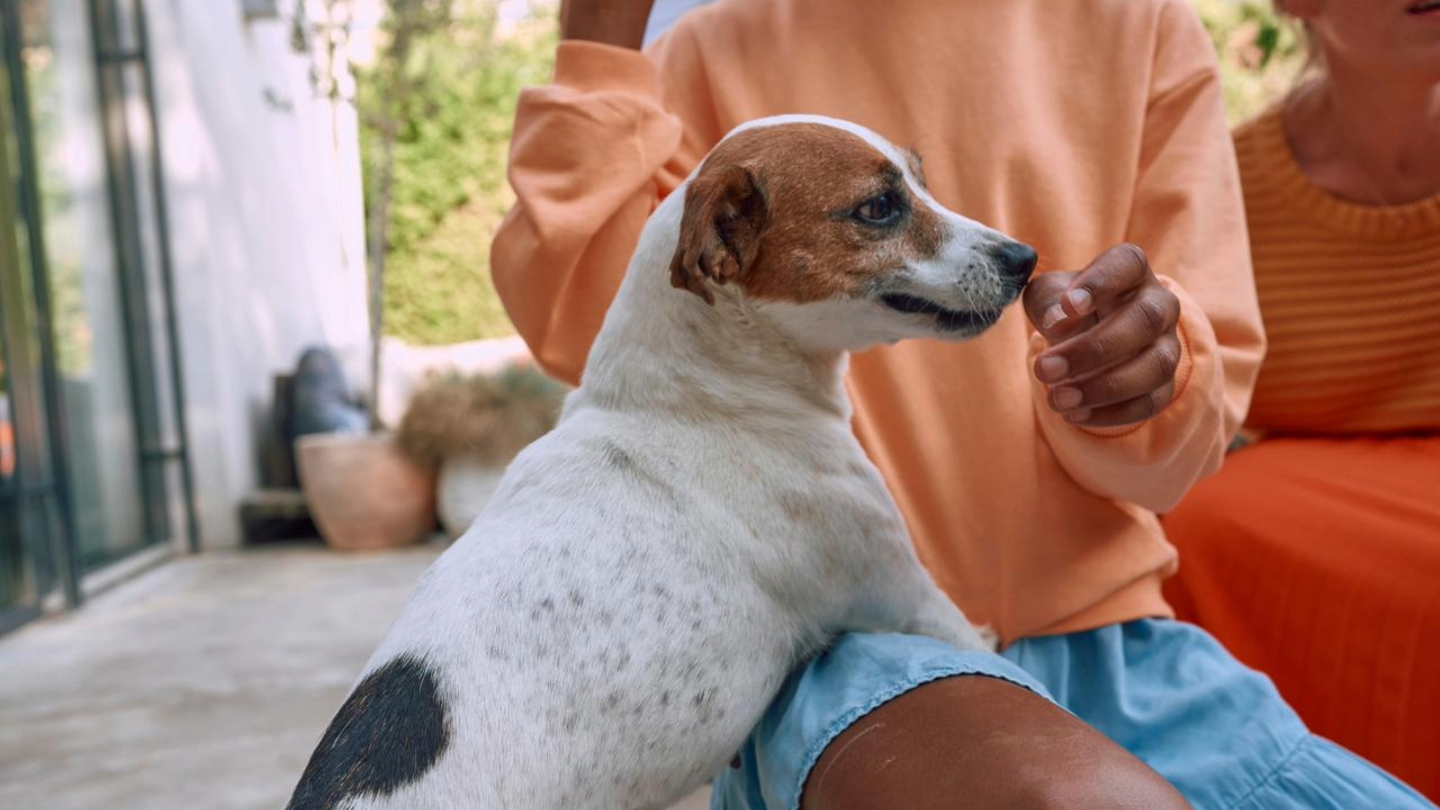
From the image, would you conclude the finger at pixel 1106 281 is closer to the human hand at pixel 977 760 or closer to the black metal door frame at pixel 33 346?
the human hand at pixel 977 760

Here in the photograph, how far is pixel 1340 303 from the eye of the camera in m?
2.18

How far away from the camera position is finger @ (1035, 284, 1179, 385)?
51.7 inches

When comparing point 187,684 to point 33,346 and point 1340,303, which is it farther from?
point 1340,303

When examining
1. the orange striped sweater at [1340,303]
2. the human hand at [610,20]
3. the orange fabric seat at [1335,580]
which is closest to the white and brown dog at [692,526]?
the human hand at [610,20]

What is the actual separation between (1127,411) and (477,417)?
629 cm

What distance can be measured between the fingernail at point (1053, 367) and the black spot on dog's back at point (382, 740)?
739 millimetres

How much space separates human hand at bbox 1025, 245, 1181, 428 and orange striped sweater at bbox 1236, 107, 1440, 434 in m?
0.96

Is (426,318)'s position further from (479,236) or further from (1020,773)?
(1020,773)

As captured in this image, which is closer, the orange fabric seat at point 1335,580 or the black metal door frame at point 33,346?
the orange fabric seat at point 1335,580

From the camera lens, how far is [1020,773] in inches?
44.0

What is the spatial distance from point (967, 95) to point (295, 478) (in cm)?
735

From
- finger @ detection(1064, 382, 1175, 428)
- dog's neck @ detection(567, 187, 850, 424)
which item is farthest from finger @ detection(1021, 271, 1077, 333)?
dog's neck @ detection(567, 187, 850, 424)

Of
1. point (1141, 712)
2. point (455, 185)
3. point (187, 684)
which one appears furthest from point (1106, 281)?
point (455, 185)

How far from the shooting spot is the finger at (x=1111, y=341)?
4.31 ft
